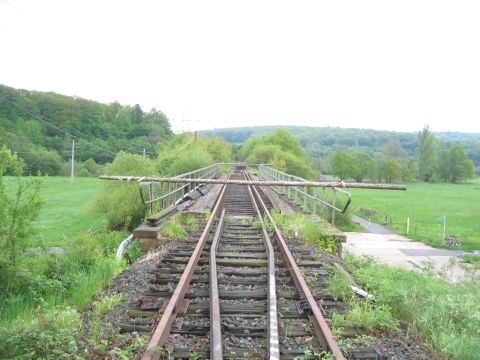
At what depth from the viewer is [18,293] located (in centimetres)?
584

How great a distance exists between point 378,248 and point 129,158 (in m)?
17.1

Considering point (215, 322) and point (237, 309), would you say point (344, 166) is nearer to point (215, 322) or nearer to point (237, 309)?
point (237, 309)

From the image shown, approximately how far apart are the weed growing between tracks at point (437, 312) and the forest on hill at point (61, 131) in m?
57.8

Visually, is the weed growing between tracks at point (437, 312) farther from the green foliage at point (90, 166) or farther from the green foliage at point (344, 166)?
the green foliage at point (344, 166)

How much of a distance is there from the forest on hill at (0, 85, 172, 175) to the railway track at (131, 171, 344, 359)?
183ft

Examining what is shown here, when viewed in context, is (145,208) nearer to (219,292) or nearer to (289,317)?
(219,292)

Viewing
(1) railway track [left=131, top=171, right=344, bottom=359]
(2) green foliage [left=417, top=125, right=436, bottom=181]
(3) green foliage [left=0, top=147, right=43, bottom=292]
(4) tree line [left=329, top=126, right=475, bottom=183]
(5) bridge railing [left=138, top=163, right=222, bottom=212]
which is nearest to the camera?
(1) railway track [left=131, top=171, right=344, bottom=359]

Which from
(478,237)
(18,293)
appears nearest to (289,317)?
(18,293)

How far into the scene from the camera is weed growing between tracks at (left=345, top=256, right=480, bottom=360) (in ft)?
12.1

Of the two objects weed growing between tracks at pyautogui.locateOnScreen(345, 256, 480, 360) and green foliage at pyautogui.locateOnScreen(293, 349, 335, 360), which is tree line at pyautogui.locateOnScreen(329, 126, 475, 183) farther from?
green foliage at pyautogui.locateOnScreen(293, 349, 335, 360)

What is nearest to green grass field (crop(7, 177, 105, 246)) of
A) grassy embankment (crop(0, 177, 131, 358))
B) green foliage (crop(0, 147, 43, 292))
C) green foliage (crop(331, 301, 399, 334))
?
grassy embankment (crop(0, 177, 131, 358))

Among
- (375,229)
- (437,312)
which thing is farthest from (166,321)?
(375,229)

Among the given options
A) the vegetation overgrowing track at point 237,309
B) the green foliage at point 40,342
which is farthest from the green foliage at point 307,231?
the green foliage at point 40,342

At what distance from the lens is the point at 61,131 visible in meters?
71.8
